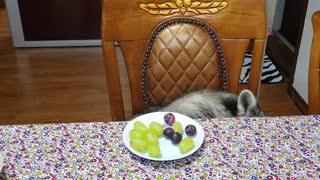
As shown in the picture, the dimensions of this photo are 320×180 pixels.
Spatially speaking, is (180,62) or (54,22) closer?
(180,62)

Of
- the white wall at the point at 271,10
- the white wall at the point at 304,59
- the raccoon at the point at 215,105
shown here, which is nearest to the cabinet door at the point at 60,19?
the white wall at the point at 271,10

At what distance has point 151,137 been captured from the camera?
0.86 m

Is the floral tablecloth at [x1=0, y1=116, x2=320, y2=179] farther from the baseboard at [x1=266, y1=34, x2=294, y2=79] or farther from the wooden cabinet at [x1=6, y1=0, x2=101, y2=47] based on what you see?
the wooden cabinet at [x1=6, y1=0, x2=101, y2=47]

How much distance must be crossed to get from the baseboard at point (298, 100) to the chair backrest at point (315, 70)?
3.86ft

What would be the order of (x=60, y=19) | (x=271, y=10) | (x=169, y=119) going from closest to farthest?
(x=169, y=119), (x=60, y=19), (x=271, y=10)

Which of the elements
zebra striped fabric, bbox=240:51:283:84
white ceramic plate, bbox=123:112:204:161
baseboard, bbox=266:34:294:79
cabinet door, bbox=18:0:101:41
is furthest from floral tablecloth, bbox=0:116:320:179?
cabinet door, bbox=18:0:101:41

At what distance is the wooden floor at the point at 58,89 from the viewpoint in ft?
7.72

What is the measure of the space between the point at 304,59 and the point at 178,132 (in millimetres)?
1784

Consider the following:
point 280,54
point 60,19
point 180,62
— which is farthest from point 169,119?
point 60,19

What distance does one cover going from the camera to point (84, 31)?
131 inches

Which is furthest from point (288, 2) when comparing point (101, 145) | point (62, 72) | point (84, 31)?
point (101, 145)

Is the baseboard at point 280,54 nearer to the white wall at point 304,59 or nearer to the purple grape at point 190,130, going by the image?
the white wall at point 304,59

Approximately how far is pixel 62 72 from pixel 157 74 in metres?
1.75

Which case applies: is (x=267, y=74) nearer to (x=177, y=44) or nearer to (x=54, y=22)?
(x=177, y=44)
